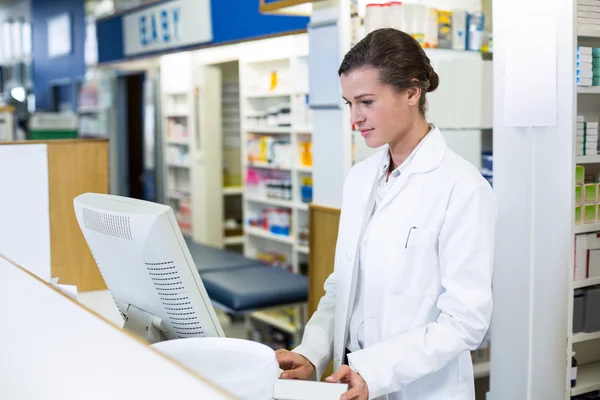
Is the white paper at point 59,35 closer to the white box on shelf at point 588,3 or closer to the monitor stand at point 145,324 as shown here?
the white box on shelf at point 588,3

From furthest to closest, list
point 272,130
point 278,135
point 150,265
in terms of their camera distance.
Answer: point 278,135
point 272,130
point 150,265

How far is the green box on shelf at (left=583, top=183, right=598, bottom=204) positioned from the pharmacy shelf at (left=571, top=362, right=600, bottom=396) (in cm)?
84

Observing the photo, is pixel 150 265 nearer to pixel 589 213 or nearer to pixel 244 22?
pixel 589 213

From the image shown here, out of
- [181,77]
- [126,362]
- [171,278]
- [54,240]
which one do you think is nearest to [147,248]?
[171,278]

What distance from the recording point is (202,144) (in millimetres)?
7988

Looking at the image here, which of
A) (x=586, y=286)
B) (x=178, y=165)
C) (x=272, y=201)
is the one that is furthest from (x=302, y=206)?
(x=586, y=286)

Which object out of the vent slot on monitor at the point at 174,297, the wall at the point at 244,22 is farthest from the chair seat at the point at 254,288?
the vent slot on monitor at the point at 174,297

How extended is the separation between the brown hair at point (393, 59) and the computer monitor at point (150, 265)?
691 mm

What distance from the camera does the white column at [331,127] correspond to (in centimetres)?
426

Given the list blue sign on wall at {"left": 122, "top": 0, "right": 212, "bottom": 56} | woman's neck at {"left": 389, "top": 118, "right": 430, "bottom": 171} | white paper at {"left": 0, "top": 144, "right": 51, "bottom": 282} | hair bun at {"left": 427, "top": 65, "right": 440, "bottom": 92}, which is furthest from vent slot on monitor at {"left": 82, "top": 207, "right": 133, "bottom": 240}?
blue sign on wall at {"left": 122, "top": 0, "right": 212, "bottom": 56}

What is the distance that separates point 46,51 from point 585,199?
10.1 metres

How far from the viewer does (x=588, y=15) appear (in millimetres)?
3268

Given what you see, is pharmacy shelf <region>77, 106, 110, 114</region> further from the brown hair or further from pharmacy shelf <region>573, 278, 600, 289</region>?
the brown hair

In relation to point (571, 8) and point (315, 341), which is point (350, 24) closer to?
point (571, 8)
